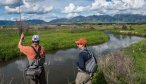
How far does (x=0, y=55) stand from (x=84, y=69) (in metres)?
22.9

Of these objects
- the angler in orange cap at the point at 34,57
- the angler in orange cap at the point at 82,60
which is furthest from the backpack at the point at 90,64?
the angler in orange cap at the point at 34,57

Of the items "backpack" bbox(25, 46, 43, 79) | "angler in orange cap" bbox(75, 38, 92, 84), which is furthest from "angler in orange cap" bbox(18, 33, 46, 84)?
"angler in orange cap" bbox(75, 38, 92, 84)

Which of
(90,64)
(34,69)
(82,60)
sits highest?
(82,60)

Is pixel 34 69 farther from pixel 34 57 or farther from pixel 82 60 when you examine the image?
pixel 82 60

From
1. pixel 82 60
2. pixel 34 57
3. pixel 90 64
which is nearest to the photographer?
pixel 34 57

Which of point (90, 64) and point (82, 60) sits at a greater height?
point (82, 60)

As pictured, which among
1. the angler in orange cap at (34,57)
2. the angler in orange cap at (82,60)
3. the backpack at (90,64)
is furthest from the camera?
the backpack at (90,64)

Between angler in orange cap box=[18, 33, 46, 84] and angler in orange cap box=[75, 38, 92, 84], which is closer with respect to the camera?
angler in orange cap box=[18, 33, 46, 84]

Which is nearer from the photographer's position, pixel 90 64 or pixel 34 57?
pixel 34 57

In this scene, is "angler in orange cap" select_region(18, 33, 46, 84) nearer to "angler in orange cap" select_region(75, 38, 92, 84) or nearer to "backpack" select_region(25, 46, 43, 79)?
"backpack" select_region(25, 46, 43, 79)

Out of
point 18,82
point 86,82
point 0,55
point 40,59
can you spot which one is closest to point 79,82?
point 86,82

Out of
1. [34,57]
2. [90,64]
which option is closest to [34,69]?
[34,57]

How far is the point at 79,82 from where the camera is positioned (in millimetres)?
9719

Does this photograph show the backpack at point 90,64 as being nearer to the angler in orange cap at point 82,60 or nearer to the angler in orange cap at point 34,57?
the angler in orange cap at point 82,60
